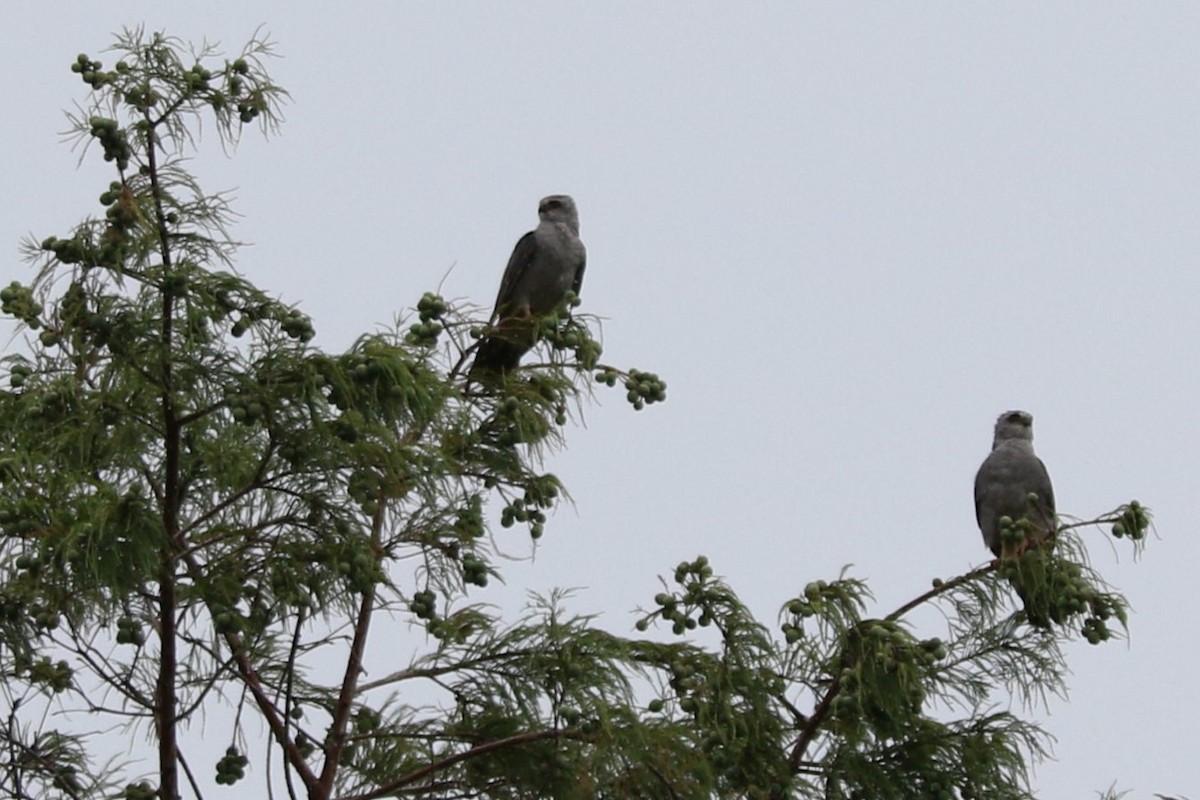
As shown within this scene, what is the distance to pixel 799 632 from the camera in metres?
5.02

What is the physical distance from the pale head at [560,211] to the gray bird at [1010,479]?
2.36 m

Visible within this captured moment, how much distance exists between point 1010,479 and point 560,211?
2565mm

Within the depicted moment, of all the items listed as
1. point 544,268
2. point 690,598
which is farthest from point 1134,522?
point 544,268

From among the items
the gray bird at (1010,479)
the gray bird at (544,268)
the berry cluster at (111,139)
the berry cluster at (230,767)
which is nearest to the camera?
the berry cluster at (111,139)

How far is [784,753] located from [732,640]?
37 centimetres

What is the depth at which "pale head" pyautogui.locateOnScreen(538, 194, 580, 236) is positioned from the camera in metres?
8.36

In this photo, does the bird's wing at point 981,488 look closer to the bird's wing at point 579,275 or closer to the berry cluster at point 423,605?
the bird's wing at point 579,275

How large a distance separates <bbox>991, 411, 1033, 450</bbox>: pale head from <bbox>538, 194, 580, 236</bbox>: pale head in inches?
93.2

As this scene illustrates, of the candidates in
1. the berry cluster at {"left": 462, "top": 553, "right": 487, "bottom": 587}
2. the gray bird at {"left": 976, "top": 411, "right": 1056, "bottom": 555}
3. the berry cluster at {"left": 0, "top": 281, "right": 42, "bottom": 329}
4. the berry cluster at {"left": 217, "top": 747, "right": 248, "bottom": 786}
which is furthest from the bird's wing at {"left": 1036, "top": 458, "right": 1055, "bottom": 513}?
the berry cluster at {"left": 0, "top": 281, "right": 42, "bottom": 329}

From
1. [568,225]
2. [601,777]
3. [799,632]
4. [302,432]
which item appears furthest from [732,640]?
[568,225]

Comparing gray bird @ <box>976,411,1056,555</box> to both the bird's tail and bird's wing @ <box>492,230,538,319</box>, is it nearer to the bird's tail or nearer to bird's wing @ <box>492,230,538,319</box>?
bird's wing @ <box>492,230,538,319</box>

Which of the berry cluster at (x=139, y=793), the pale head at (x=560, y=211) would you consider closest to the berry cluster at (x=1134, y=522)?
the berry cluster at (x=139, y=793)

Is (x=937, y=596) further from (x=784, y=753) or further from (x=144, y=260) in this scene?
(x=144, y=260)

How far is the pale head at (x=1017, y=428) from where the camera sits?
8.46 metres
